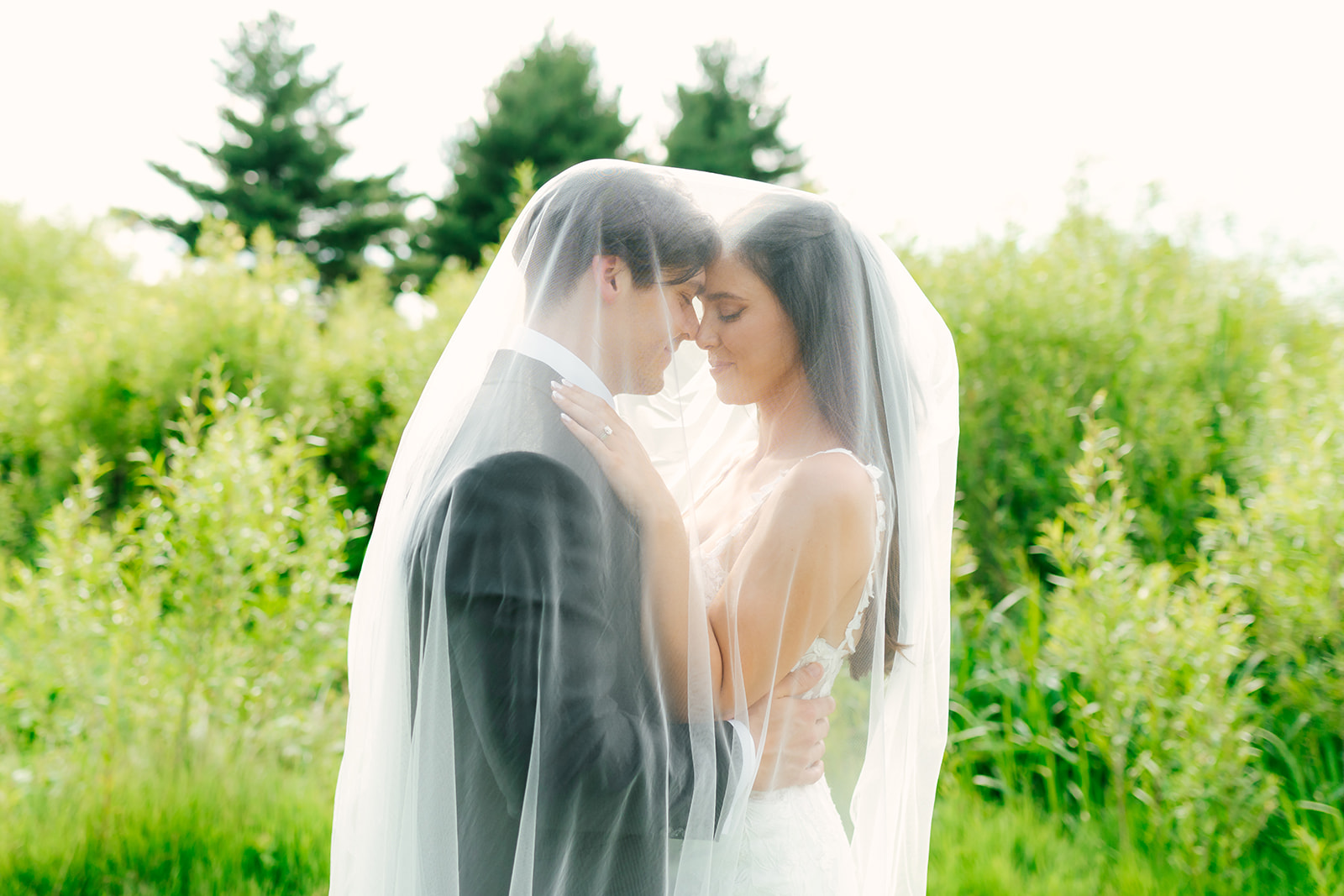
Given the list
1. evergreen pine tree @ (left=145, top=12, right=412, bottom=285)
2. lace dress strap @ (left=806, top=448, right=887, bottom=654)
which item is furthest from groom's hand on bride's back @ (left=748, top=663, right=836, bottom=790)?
evergreen pine tree @ (left=145, top=12, right=412, bottom=285)

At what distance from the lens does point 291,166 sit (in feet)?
79.3

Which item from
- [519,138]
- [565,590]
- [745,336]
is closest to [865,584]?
[745,336]

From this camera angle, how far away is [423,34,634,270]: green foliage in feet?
72.9

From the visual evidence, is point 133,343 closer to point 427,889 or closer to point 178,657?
point 178,657

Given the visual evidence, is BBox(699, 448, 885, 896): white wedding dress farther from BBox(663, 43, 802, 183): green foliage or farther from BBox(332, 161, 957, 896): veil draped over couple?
BBox(663, 43, 802, 183): green foliage

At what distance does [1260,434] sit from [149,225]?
26423 millimetres

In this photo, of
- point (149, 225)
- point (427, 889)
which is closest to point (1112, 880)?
point (427, 889)

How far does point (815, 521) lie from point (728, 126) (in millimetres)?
22881

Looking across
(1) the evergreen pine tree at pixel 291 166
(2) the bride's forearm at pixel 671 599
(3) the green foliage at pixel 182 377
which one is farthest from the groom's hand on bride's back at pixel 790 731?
(1) the evergreen pine tree at pixel 291 166

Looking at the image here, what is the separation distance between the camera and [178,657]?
147 inches

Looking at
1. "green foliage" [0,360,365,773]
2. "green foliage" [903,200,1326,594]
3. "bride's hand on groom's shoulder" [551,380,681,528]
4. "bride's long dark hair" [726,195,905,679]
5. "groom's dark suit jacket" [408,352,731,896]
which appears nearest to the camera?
"groom's dark suit jacket" [408,352,731,896]

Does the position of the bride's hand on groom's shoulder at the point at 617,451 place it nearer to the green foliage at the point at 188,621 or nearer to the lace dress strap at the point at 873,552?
the lace dress strap at the point at 873,552

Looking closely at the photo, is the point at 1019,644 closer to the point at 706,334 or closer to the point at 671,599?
the point at 706,334

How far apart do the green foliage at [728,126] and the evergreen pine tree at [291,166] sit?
27.8ft
